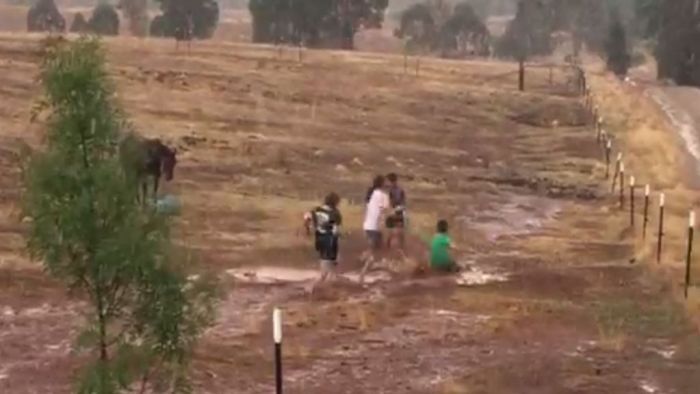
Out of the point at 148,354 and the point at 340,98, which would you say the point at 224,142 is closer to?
the point at 340,98

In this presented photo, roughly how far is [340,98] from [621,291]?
34.2 metres

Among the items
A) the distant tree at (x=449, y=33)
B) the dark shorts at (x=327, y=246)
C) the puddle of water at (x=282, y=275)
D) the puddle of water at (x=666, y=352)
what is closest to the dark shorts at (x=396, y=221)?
the puddle of water at (x=282, y=275)

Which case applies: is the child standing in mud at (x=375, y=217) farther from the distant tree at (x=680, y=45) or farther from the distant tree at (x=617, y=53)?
the distant tree at (x=617, y=53)

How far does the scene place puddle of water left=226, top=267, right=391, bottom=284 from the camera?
22094mm

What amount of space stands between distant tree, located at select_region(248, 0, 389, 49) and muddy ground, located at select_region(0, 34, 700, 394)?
40.5 metres

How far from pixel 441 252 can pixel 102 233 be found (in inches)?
533

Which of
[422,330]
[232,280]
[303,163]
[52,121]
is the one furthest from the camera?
[303,163]

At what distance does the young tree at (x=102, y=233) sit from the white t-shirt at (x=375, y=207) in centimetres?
1203

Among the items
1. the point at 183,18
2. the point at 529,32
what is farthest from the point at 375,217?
the point at 529,32

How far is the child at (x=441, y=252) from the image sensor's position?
2212 centimetres

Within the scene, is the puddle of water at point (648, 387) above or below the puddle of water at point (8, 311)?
below

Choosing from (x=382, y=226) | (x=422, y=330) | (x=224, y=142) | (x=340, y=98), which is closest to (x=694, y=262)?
(x=382, y=226)

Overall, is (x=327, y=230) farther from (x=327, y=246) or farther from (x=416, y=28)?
(x=416, y=28)

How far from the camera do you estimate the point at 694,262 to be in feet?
78.2
